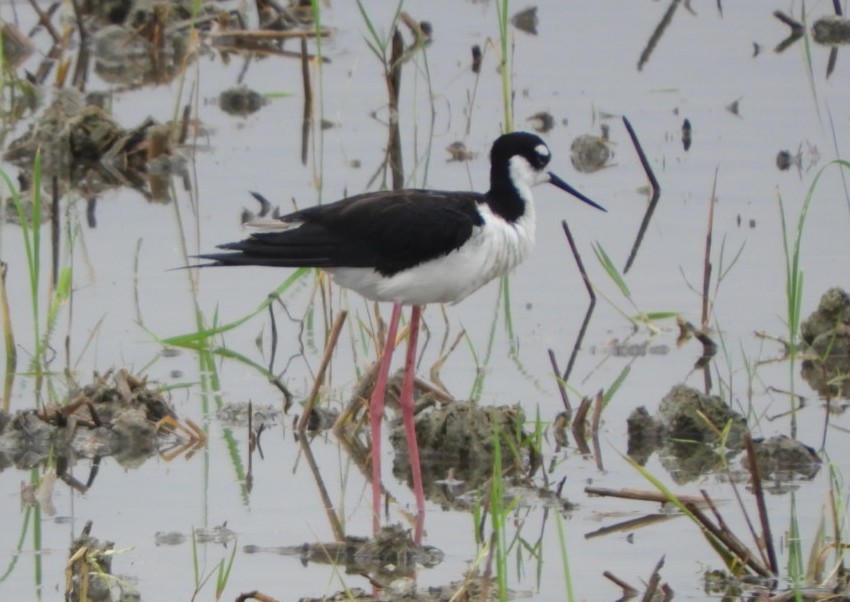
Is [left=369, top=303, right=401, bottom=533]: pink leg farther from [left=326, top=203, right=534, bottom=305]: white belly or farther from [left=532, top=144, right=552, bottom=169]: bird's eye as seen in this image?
[left=532, top=144, right=552, bottom=169]: bird's eye

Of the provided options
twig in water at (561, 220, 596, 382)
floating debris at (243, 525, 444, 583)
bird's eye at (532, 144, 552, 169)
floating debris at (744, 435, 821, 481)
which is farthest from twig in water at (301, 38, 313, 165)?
floating debris at (243, 525, 444, 583)

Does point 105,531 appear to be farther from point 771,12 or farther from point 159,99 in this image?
point 771,12

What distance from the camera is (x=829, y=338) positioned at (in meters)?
7.49

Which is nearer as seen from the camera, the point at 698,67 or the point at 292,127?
the point at 292,127

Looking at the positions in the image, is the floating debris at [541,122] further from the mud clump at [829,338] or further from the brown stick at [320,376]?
the brown stick at [320,376]

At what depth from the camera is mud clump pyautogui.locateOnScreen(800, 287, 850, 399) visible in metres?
7.38

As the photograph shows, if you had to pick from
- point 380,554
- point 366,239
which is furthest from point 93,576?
point 366,239

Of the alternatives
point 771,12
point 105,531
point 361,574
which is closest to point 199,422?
point 105,531

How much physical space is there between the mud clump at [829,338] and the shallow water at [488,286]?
110 millimetres

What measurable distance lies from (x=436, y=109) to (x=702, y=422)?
14.4 ft

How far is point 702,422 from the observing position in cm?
672

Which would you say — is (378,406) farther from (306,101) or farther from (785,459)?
(306,101)

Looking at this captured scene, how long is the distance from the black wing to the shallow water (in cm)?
62

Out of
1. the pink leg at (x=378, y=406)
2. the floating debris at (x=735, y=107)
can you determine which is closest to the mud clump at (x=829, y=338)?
the pink leg at (x=378, y=406)
